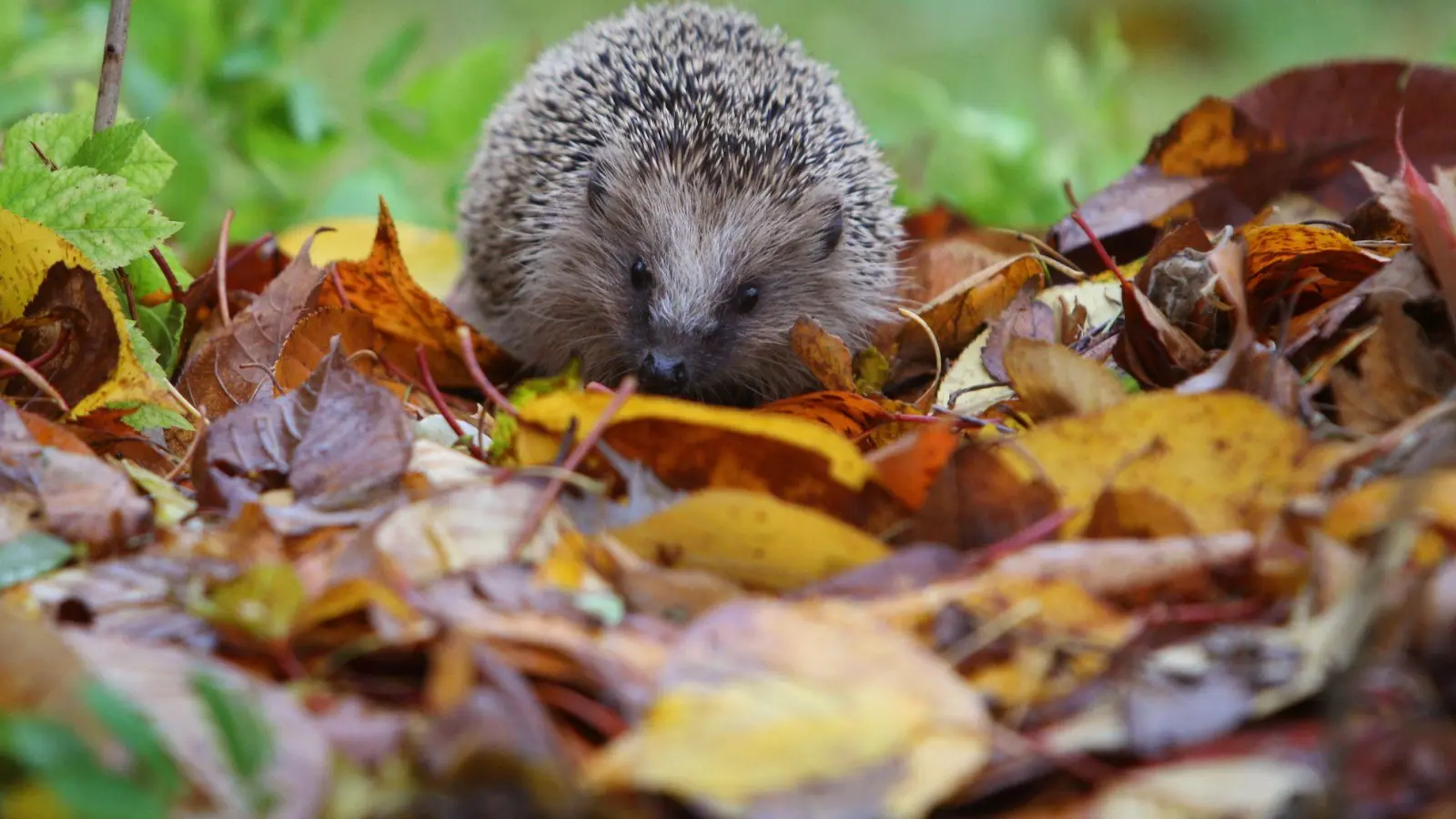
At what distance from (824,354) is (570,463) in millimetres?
778

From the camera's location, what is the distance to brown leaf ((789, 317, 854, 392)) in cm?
208

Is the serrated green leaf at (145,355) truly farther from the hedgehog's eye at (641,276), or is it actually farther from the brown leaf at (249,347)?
the hedgehog's eye at (641,276)

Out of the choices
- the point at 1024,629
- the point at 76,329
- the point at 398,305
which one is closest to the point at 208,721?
the point at 1024,629

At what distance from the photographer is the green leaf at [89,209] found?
1688 mm

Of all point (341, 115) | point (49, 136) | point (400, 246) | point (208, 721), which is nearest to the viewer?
point (208, 721)

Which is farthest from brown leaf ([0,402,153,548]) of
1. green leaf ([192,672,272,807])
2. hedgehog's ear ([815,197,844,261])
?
hedgehog's ear ([815,197,844,261])

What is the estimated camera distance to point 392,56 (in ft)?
9.82

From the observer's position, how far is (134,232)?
1703mm

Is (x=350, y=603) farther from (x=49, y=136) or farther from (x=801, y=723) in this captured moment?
(x=49, y=136)

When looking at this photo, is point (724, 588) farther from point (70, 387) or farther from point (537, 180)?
point (537, 180)

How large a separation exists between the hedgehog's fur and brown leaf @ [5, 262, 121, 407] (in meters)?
0.97

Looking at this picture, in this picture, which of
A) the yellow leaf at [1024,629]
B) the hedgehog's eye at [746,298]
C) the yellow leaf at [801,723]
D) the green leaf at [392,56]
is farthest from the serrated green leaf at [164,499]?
the green leaf at [392,56]

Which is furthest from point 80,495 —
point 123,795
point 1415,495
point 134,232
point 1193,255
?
point 1193,255

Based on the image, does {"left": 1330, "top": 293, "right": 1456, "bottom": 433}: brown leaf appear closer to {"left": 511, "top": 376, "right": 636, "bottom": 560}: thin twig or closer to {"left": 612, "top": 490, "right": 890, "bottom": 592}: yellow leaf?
{"left": 612, "top": 490, "right": 890, "bottom": 592}: yellow leaf
